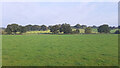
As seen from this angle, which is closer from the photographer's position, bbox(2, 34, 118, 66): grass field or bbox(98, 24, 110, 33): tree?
bbox(2, 34, 118, 66): grass field

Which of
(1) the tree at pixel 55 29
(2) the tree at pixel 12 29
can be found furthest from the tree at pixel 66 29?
(2) the tree at pixel 12 29

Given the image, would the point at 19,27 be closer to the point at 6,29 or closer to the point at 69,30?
the point at 6,29

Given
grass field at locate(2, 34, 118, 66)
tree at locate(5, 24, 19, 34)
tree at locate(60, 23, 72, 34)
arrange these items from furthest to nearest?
tree at locate(60, 23, 72, 34)
tree at locate(5, 24, 19, 34)
grass field at locate(2, 34, 118, 66)

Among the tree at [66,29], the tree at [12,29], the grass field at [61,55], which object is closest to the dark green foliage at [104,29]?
the tree at [66,29]

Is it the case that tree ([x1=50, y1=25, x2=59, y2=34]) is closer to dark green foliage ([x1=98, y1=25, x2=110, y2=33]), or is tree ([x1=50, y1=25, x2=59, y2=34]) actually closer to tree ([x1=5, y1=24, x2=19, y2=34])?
tree ([x1=5, y1=24, x2=19, y2=34])

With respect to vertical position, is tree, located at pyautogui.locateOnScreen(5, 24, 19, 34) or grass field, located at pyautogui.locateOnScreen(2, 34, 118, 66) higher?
tree, located at pyautogui.locateOnScreen(5, 24, 19, 34)

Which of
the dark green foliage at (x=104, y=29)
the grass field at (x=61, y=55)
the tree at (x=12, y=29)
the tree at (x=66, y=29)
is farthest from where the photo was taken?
the dark green foliage at (x=104, y=29)

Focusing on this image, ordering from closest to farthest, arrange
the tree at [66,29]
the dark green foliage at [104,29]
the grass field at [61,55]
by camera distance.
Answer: the grass field at [61,55] → the tree at [66,29] → the dark green foliage at [104,29]

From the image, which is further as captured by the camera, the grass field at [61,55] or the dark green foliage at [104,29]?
the dark green foliage at [104,29]

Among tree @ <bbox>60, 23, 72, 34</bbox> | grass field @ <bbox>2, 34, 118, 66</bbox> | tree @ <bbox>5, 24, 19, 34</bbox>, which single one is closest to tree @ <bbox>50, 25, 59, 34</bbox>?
tree @ <bbox>60, 23, 72, 34</bbox>

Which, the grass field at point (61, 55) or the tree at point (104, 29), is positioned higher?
the tree at point (104, 29)

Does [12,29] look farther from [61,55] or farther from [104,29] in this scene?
[61,55]

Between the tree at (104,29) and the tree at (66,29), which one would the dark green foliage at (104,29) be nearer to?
the tree at (104,29)

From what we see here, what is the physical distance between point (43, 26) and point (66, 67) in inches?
6135
